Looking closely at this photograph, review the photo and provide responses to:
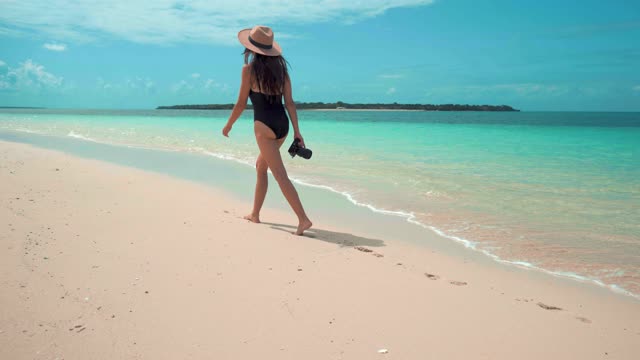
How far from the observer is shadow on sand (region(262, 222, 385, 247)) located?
4613mm

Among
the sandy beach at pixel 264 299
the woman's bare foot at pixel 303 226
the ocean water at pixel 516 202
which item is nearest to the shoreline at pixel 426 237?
the ocean water at pixel 516 202

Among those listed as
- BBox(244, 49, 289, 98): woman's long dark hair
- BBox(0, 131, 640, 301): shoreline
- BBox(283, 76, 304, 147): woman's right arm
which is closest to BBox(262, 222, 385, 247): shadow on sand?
BBox(0, 131, 640, 301): shoreline

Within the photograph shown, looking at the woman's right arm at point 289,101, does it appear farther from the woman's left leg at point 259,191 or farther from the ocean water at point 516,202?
the ocean water at point 516,202

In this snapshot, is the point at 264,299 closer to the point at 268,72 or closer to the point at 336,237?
the point at 336,237

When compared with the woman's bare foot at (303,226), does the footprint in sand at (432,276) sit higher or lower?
lower

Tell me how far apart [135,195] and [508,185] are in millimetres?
6465

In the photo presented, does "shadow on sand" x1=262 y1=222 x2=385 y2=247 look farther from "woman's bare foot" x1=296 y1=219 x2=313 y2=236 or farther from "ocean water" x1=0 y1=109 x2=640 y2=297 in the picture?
"ocean water" x1=0 y1=109 x2=640 y2=297

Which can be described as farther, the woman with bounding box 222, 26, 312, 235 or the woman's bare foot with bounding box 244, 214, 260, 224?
the woman's bare foot with bounding box 244, 214, 260, 224

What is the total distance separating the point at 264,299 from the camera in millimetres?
2977

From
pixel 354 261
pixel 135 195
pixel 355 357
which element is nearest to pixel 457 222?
pixel 354 261

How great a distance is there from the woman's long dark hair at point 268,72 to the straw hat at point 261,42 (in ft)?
0.21

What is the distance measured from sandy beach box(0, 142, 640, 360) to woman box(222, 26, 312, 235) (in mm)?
666

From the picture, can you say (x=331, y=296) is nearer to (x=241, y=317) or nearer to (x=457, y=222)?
(x=241, y=317)

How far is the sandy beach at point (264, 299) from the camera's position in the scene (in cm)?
244
